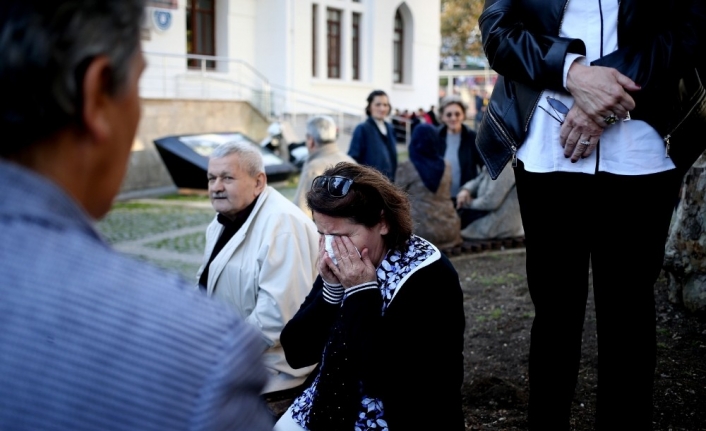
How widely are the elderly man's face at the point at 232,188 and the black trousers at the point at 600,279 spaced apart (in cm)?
184

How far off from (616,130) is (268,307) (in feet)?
6.31

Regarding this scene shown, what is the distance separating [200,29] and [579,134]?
925 inches

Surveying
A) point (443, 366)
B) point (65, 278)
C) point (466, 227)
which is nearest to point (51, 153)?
point (65, 278)

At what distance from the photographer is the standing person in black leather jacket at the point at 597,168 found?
250cm

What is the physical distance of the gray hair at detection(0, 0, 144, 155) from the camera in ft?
3.12

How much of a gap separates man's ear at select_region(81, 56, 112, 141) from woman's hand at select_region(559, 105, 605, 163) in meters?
1.80

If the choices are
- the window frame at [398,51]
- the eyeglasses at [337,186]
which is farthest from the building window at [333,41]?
the eyeglasses at [337,186]

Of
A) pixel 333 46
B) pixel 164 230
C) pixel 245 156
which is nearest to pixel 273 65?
pixel 333 46

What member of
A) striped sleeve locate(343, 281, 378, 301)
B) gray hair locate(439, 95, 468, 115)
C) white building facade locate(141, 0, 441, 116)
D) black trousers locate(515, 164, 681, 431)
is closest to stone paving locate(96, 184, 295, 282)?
gray hair locate(439, 95, 468, 115)

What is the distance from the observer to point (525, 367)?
3980 mm

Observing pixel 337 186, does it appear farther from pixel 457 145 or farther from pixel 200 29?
pixel 200 29

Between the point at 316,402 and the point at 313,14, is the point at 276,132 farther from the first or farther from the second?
the point at 316,402

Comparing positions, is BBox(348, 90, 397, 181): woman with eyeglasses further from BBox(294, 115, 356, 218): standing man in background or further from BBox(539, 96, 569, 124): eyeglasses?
BBox(539, 96, 569, 124): eyeglasses

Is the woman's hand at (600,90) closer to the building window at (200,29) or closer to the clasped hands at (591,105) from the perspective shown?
the clasped hands at (591,105)
